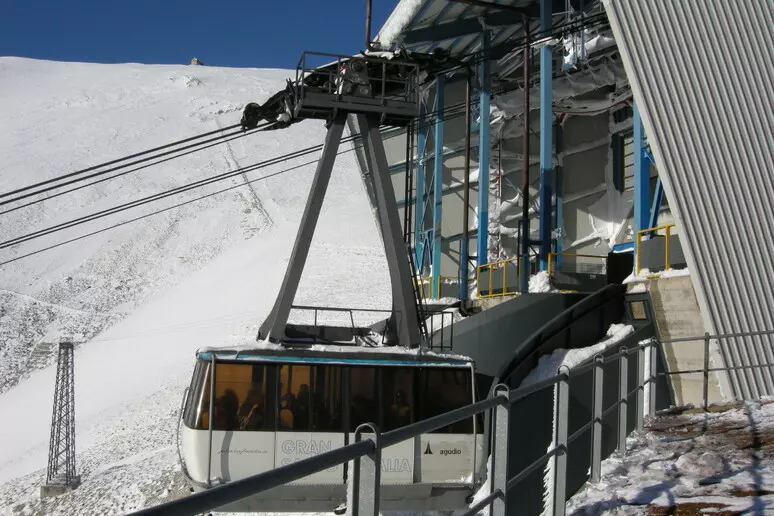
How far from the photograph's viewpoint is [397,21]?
2633 centimetres

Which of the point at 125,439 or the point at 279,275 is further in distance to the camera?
the point at 279,275

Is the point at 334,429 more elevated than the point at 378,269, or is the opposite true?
the point at 378,269

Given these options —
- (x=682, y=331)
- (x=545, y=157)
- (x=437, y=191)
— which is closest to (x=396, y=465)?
(x=682, y=331)

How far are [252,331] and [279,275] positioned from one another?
1088 cm

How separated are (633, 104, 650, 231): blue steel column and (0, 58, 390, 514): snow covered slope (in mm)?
13315

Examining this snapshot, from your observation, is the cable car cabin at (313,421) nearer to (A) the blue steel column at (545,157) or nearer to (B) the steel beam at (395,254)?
(B) the steel beam at (395,254)

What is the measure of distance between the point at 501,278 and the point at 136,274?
1470 inches

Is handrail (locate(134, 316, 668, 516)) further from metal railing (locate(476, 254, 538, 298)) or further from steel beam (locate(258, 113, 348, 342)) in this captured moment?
metal railing (locate(476, 254, 538, 298))

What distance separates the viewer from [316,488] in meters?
8.51

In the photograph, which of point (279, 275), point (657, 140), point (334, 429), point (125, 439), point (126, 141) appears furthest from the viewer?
point (126, 141)

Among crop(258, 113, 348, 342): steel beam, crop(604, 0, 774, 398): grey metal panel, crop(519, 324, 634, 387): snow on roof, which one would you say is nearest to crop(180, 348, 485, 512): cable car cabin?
crop(258, 113, 348, 342): steel beam

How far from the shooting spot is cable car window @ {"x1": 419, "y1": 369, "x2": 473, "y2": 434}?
9.70 metres

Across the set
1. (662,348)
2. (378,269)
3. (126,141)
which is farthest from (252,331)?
(126,141)

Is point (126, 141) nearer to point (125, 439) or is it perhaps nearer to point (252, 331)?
point (252, 331)
